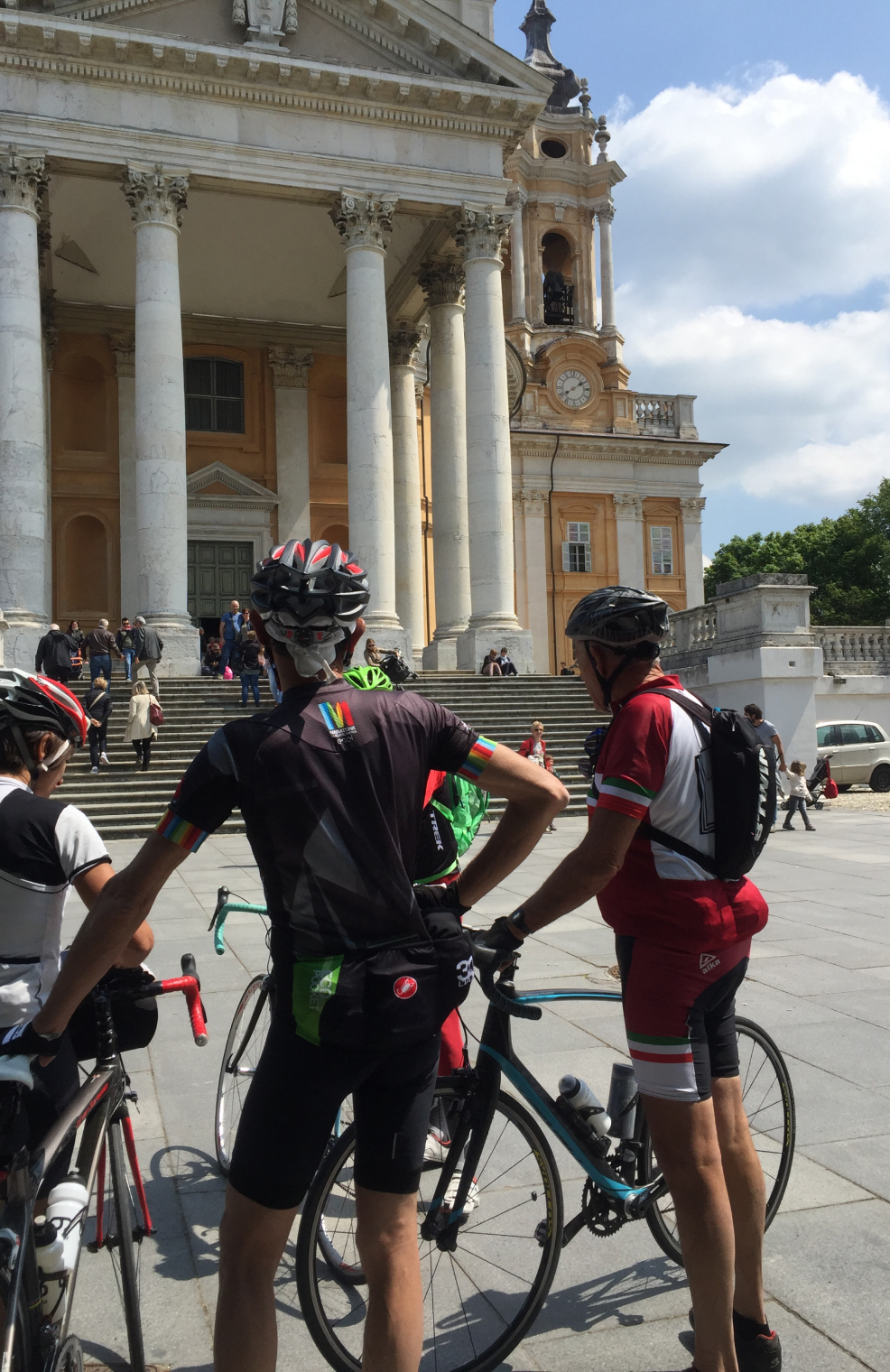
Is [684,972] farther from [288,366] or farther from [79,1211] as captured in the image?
[288,366]

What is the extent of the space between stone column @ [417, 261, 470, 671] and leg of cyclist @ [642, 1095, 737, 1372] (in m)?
22.9

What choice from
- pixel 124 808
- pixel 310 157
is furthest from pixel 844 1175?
pixel 310 157

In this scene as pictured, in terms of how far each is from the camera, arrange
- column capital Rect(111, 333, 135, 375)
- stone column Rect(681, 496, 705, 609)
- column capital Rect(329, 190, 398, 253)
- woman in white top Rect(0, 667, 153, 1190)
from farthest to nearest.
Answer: stone column Rect(681, 496, 705, 609) < column capital Rect(111, 333, 135, 375) < column capital Rect(329, 190, 398, 253) < woman in white top Rect(0, 667, 153, 1190)

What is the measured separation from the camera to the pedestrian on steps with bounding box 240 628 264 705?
19.1m

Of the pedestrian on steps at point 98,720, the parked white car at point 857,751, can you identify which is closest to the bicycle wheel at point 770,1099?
the pedestrian on steps at point 98,720

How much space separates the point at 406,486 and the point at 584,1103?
1035 inches

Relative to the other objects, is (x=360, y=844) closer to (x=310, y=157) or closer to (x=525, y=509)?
(x=310, y=157)

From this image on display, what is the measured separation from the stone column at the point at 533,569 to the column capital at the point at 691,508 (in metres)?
6.05

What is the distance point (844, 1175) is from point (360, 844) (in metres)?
2.76

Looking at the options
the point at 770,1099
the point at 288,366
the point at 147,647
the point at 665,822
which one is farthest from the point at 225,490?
the point at 665,822

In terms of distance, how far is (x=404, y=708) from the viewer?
2.25 metres

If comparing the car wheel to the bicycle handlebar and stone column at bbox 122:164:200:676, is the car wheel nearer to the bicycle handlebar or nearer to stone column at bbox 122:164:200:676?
stone column at bbox 122:164:200:676

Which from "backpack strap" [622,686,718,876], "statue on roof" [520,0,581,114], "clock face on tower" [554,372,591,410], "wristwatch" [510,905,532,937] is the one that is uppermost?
"statue on roof" [520,0,581,114]

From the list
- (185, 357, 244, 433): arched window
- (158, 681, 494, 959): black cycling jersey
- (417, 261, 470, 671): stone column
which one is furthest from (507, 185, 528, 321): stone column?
(158, 681, 494, 959): black cycling jersey
